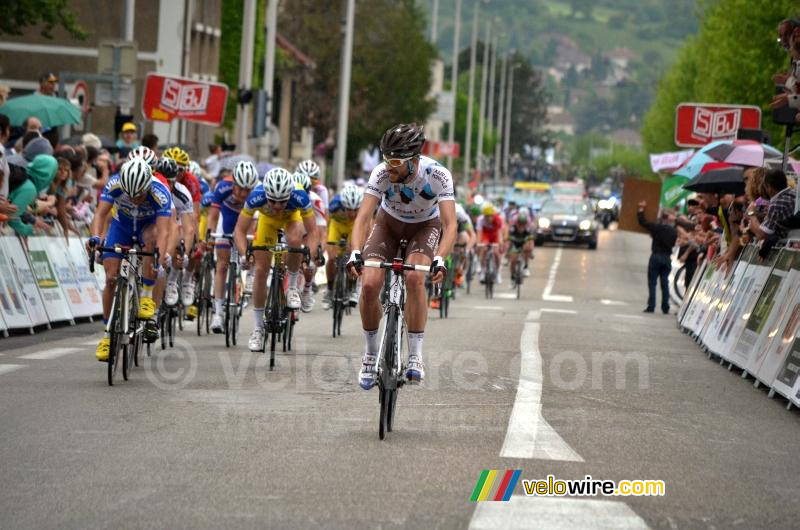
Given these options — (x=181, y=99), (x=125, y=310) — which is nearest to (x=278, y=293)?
(x=125, y=310)

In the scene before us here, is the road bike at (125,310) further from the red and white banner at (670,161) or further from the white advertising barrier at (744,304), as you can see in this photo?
the red and white banner at (670,161)

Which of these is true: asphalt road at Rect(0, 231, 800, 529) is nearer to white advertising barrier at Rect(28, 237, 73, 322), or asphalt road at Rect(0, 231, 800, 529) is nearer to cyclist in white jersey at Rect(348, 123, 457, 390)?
cyclist in white jersey at Rect(348, 123, 457, 390)

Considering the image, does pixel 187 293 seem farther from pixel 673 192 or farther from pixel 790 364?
pixel 673 192

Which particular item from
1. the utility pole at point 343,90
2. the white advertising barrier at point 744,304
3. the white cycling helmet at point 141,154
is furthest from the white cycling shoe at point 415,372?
the utility pole at point 343,90

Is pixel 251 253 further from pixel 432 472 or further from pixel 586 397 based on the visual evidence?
pixel 432 472

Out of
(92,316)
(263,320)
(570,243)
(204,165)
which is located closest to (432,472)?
(263,320)

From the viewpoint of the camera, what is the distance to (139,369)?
14164 millimetres

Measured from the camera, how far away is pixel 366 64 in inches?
3447

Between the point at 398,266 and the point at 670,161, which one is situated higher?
the point at 670,161

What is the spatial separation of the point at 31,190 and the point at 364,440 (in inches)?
375

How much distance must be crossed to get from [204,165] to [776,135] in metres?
21.1

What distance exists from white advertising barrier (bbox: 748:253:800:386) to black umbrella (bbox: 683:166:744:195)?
9096 millimetres

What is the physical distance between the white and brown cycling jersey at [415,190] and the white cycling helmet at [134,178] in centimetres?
263

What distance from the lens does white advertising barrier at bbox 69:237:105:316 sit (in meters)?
20.0
